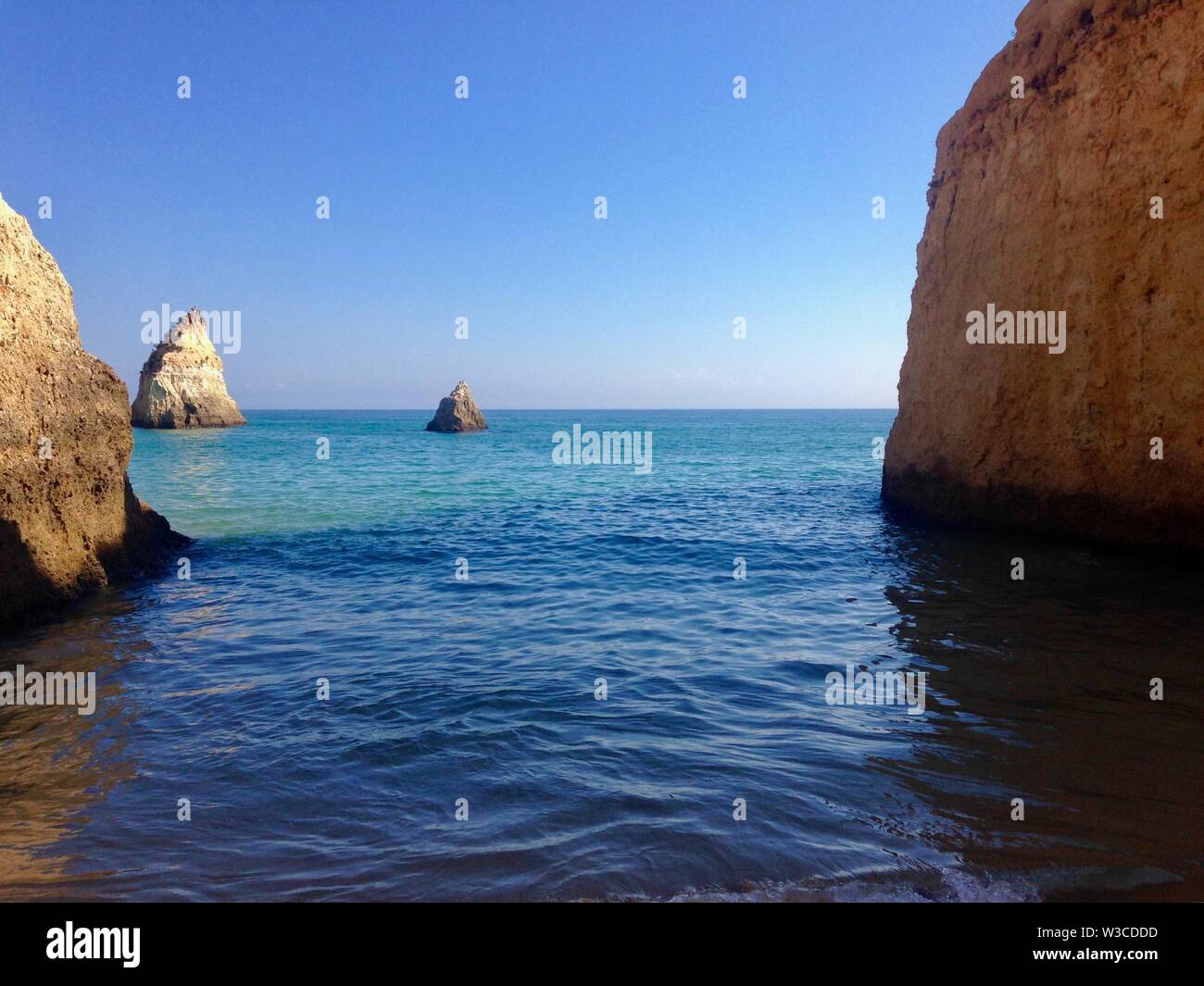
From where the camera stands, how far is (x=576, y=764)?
5.34m

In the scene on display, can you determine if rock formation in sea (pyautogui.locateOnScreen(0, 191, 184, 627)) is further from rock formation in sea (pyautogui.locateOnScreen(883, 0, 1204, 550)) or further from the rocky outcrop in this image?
the rocky outcrop

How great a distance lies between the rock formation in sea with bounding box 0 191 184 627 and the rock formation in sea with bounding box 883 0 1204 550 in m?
15.0

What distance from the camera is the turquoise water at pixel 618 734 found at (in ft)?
13.2

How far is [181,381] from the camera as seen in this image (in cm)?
Result: 7269

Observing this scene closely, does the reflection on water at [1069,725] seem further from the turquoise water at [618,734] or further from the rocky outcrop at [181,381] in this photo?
the rocky outcrop at [181,381]

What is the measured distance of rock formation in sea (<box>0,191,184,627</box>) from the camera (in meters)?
9.29

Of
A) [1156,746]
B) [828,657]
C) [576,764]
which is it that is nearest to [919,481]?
[828,657]

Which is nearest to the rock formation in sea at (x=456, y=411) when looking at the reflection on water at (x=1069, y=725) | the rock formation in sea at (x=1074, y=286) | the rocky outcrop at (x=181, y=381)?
the rocky outcrop at (x=181, y=381)

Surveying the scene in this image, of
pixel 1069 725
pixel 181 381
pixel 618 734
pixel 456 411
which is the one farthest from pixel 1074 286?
pixel 181 381

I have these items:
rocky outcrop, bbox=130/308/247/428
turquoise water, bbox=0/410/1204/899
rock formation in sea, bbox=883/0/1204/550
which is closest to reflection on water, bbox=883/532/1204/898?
turquoise water, bbox=0/410/1204/899

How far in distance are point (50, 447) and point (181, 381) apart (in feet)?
235
